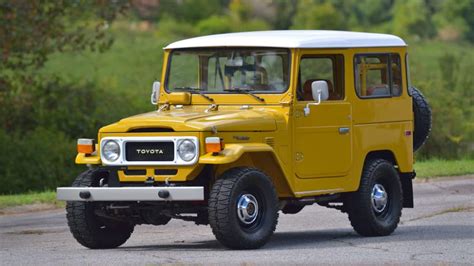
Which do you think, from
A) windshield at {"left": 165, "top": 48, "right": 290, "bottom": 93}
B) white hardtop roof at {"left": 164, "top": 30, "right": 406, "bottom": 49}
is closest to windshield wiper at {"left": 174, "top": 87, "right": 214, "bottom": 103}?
windshield at {"left": 165, "top": 48, "right": 290, "bottom": 93}

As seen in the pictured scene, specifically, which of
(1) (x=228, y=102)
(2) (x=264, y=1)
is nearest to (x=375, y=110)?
(1) (x=228, y=102)

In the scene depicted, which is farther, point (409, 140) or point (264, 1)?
point (264, 1)

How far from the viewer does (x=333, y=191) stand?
50.4 ft

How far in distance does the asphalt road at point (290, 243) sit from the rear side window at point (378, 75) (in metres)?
1.58

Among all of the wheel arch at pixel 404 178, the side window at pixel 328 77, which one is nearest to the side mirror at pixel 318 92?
the side window at pixel 328 77

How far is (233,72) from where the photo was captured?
15.4 m

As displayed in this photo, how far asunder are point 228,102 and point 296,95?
2.41ft

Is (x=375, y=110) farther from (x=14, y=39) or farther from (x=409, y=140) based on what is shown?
(x=14, y=39)

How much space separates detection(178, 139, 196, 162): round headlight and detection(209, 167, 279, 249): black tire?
0.36 meters

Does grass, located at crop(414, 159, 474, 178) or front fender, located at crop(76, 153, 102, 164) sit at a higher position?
front fender, located at crop(76, 153, 102, 164)

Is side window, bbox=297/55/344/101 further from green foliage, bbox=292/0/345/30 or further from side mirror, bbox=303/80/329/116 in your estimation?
green foliage, bbox=292/0/345/30

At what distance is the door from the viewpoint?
1498 centimetres

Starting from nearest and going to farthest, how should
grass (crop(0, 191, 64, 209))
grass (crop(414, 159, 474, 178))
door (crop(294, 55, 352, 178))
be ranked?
door (crop(294, 55, 352, 178)) → grass (crop(0, 191, 64, 209)) → grass (crop(414, 159, 474, 178))

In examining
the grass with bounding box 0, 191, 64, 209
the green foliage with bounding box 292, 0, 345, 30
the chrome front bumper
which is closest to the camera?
the chrome front bumper
